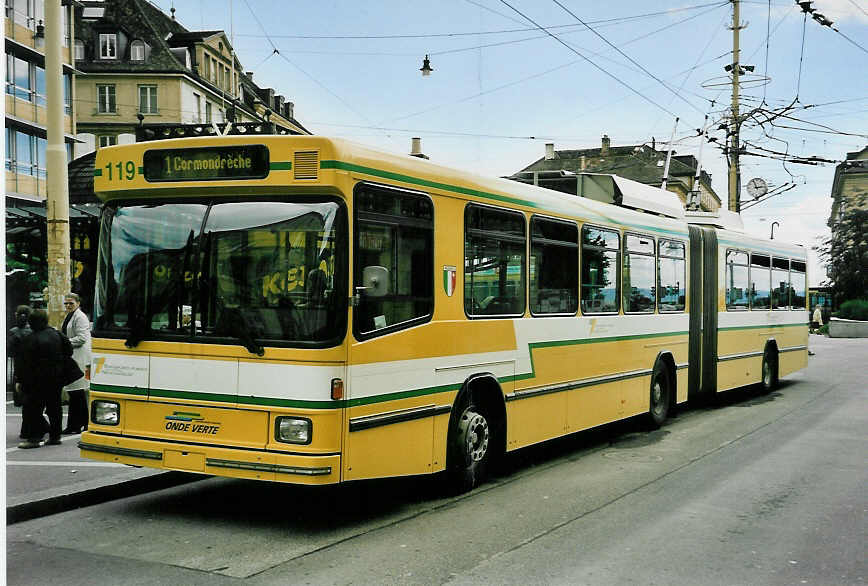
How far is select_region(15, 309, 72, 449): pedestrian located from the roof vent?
4903 mm

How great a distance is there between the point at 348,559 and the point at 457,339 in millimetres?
2567

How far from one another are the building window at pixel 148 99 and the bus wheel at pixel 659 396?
188ft

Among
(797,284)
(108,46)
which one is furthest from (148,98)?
(797,284)

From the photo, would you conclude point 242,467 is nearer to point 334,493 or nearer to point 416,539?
point 416,539

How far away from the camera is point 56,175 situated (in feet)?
42.0

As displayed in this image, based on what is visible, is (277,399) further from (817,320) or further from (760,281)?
(817,320)

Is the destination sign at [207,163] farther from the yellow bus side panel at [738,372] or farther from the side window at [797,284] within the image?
the side window at [797,284]

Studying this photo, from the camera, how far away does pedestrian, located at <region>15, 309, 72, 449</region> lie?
10320 millimetres

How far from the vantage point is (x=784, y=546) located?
6836mm

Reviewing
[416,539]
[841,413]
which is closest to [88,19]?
[841,413]

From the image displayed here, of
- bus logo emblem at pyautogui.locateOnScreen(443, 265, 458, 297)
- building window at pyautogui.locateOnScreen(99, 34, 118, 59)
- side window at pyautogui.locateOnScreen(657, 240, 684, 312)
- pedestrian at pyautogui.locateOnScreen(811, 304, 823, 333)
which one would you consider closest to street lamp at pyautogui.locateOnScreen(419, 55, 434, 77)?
side window at pyautogui.locateOnScreen(657, 240, 684, 312)

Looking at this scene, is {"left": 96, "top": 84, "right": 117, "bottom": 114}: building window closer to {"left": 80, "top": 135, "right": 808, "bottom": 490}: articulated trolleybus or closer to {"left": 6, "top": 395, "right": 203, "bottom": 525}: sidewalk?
{"left": 6, "top": 395, "right": 203, "bottom": 525}: sidewalk

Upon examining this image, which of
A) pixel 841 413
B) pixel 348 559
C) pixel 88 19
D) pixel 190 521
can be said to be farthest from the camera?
pixel 88 19

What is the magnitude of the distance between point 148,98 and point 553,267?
59878mm
